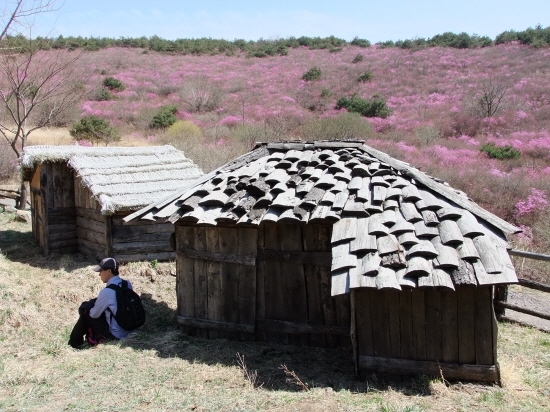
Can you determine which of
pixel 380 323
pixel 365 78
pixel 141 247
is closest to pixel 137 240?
pixel 141 247

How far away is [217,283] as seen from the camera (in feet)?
23.6

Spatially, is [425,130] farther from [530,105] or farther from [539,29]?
[539,29]

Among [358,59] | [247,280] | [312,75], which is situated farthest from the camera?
[358,59]

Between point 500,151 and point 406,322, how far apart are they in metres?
17.7

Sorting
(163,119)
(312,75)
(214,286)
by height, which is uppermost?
(312,75)

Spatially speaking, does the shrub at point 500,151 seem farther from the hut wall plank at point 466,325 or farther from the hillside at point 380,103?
the hut wall plank at point 466,325

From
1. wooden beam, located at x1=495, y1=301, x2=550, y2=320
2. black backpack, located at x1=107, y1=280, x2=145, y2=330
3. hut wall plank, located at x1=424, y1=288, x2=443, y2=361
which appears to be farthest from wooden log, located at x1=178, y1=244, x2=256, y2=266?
wooden beam, located at x1=495, y1=301, x2=550, y2=320

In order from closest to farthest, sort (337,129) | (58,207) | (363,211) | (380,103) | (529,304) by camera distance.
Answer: (363,211) → (529,304) → (58,207) → (337,129) → (380,103)

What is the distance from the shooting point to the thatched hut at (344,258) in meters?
5.27

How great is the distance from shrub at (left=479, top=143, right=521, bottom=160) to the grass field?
14609 mm

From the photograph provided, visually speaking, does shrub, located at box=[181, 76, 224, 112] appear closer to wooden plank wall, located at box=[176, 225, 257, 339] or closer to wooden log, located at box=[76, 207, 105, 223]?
wooden log, located at box=[76, 207, 105, 223]

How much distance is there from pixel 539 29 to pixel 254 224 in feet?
157

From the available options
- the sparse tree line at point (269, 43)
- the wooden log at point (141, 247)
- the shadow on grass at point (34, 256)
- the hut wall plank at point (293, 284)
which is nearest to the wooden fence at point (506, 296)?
the hut wall plank at point (293, 284)

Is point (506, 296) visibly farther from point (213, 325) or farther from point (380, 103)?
point (380, 103)
